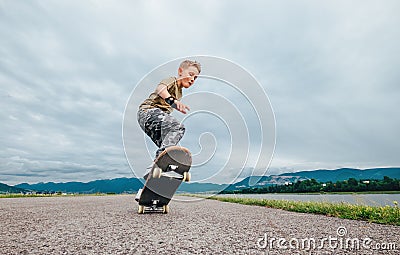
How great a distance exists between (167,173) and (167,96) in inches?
47.1

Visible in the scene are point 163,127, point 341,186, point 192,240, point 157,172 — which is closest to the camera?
point 192,240

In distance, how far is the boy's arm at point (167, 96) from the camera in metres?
4.49

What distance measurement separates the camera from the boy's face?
191 inches

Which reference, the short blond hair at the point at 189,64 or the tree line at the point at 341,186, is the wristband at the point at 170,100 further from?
the tree line at the point at 341,186

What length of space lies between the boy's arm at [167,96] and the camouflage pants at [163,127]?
21 centimetres

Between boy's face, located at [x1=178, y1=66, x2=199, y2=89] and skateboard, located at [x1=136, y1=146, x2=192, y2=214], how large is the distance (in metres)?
1.16

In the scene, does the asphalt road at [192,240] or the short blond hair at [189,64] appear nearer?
the asphalt road at [192,240]

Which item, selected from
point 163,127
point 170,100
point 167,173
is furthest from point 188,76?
point 167,173

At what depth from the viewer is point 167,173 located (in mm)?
4469

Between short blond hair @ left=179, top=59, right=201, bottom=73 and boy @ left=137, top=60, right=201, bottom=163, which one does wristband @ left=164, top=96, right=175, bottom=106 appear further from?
short blond hair @ left=179, top=59, right=201, bottom=73

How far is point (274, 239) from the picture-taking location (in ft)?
8.85

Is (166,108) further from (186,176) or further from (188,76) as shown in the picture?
(186,176)

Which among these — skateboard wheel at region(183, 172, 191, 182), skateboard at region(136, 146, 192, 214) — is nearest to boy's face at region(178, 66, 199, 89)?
skateboard at region(136, 146, 192, 214)

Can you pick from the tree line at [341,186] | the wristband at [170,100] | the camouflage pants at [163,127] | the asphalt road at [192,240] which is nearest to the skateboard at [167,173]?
the camouflage pants at [163,127]
